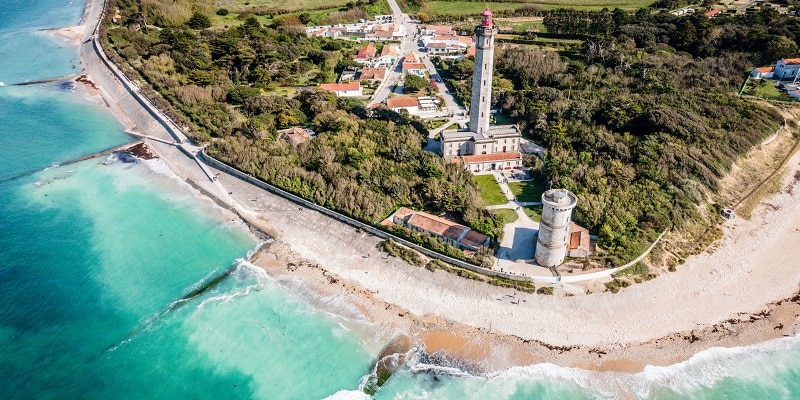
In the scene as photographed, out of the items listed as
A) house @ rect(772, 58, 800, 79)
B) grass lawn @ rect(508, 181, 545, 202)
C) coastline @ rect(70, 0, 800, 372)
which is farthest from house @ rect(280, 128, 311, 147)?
house @ rect(772, 58, 800, 79)

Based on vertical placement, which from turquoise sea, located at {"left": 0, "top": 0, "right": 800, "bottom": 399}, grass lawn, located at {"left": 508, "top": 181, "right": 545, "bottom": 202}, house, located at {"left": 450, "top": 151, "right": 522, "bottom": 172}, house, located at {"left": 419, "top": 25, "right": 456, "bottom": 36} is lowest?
turquoise sea, located at {"left": 0, "top": 0, "right": 800, "bottom": 399}

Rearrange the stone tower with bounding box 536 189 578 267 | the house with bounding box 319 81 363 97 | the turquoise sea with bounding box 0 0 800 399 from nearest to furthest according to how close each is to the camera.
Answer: the turquoise sea with bounding box 0 0 800 399, the stone tower with bounding box 536 189 578 267, the house with bounding box 319 81 363 97

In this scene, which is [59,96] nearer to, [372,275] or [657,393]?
[372,275]

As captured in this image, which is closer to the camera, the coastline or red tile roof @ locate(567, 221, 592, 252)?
the coastline

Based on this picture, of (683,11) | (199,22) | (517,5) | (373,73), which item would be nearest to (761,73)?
(683,11)

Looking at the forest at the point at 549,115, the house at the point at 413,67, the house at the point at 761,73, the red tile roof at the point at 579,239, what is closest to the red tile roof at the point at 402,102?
the forest at the point at 549,115

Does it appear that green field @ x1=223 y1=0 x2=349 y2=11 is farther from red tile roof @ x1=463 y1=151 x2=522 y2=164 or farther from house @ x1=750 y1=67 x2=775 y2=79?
house @ x1=750 y1=67 x2=775 y2=79

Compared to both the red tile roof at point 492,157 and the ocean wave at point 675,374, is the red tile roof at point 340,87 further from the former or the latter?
the ocean wave at point 675,374
